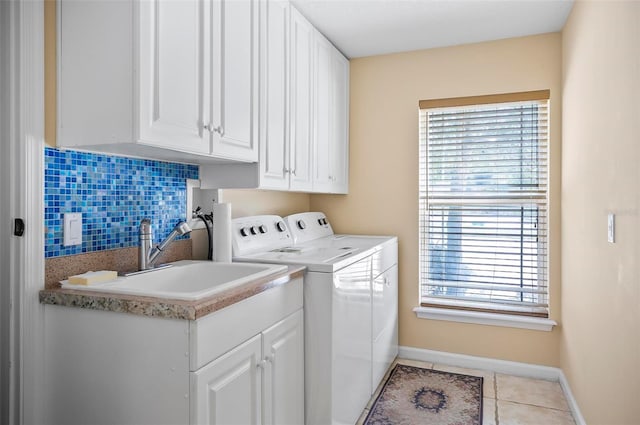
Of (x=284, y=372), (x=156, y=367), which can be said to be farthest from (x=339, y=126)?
(x=156, y=367)

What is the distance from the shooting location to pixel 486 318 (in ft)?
9.58

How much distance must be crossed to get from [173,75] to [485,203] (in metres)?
2.32

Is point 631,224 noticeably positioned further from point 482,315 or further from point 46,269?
point 46,269

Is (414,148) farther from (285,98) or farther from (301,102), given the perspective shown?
(285,98)

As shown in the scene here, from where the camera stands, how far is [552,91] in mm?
2779

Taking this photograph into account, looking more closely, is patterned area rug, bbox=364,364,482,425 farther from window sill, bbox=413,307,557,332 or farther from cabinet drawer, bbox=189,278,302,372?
cabinet drawer, bbox=189,278,302,372

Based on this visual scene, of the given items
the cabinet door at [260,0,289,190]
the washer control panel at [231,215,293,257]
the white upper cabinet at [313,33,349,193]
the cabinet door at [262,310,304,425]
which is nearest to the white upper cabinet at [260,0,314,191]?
the cabinet door at [260,0,289,190]

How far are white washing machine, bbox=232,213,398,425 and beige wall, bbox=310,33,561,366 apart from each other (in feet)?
0.87

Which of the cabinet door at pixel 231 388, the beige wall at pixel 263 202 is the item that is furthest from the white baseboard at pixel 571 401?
the beige wall at pixel 263 202

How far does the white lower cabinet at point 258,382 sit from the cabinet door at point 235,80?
791 mm

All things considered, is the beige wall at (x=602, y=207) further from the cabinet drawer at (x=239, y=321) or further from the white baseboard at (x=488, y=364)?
the cabinet drawer at (x=239, y=321)

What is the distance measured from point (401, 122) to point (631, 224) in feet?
6.38

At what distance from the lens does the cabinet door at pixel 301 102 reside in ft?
7.75

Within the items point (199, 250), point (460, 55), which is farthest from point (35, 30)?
point (460, 55)
